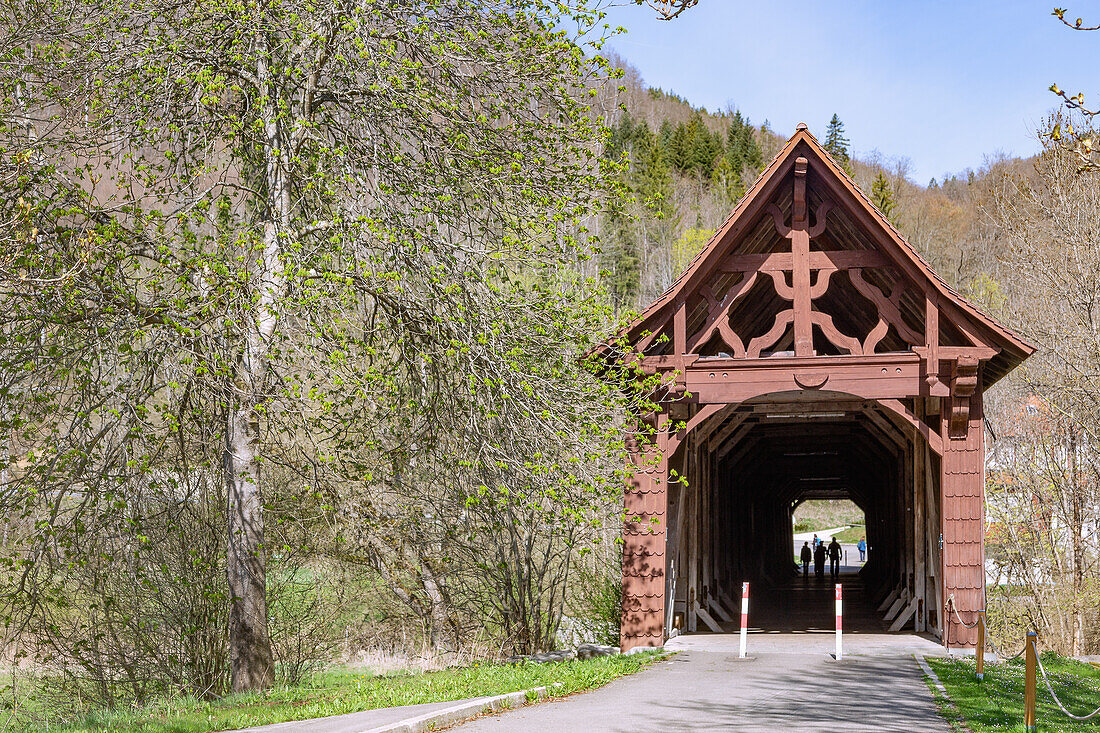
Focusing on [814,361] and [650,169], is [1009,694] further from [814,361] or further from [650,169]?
[650,169]

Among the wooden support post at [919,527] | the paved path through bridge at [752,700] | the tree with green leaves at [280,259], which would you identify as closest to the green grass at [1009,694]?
the paved path through bridge at [752,700]

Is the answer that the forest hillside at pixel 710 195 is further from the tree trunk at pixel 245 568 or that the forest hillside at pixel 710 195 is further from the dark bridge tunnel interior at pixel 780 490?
the tree trunk at pixel 245 568

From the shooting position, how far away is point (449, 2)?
12.4m

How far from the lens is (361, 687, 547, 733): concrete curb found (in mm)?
7273

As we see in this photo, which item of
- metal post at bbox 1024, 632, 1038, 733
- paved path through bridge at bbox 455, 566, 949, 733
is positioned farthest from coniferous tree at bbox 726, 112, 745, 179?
metal post at bbox 1024, 632, 1038, 733

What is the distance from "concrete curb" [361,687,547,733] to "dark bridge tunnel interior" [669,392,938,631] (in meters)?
6.62

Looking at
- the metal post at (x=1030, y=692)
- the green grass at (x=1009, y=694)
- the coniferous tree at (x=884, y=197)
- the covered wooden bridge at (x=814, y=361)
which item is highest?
the coniferous tree at (x=884, y=197)

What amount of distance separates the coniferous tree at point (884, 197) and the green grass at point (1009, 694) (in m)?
44.1

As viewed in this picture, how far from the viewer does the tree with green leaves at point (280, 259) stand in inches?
399

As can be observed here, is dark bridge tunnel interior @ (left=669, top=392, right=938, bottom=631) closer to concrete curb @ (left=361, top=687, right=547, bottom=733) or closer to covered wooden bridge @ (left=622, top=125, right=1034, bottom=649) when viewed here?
covered wooden bridge @ (left=622, top=125, right=1034, bottom=649)

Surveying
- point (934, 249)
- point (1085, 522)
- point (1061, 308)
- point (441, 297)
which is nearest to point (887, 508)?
point (1085, 522)

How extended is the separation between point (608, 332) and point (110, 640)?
26.9 feet

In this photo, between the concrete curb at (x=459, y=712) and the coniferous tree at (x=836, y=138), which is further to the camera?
the coniferous tree at (x=836, y=138)

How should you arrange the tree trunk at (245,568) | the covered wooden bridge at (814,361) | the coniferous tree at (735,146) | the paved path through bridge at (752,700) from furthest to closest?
the coniferous tree at (735,146) → the covered wooden bridge at (814,361) → the tree trunk at (245,568) → the paved path through bridge at (752,700)
